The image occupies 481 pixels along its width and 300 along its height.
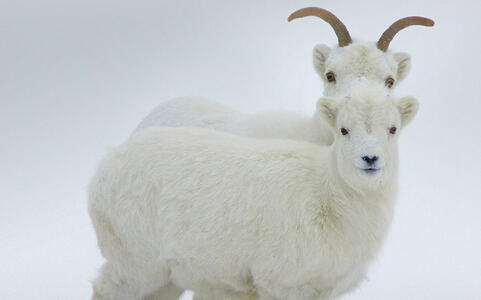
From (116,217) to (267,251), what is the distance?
1.75m

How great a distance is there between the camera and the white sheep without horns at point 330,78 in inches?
309

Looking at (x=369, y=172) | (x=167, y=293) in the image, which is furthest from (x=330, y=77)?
(x=167, y=293)

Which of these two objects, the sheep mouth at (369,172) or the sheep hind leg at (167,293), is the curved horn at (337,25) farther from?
the sheep hind leg at (167,293)

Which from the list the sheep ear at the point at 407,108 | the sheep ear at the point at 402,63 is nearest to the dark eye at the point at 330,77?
the sheep ear at the point at 402,63

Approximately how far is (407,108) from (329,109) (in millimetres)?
735

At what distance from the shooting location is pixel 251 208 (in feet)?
22.4

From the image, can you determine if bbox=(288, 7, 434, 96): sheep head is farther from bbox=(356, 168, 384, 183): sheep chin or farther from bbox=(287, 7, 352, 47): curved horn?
bbox=(356, 168, 384, 183): sheep chin

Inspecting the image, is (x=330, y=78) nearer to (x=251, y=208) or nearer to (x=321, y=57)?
(x=321, y=57)

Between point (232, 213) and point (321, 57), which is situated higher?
point (321, 57)

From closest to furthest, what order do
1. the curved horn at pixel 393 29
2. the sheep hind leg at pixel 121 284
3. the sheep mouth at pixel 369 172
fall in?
the sheep mouth at pixel 369 172
the sheep hind leg at pixel 121 284
the curved horn at pixel 393 29

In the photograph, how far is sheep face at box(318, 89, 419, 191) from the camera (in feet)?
20.6

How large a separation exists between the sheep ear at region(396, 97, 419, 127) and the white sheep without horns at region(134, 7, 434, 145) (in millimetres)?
631

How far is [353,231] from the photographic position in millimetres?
6742

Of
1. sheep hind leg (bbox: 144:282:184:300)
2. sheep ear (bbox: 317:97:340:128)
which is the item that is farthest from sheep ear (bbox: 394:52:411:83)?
sheep hind leg (bbox: 144:282:184:300)
